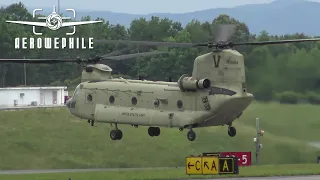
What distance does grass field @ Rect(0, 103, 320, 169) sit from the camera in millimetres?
82188

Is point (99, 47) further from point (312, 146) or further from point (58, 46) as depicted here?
point (312, 146)

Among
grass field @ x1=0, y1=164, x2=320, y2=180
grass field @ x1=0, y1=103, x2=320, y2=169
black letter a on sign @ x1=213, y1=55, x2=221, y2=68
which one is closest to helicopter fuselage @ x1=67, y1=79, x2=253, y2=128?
black letter a on sign @ x1=213, y1=55, x2=221, y2=68

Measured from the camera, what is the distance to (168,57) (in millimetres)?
107875

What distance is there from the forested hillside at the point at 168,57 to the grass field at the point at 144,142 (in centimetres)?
241

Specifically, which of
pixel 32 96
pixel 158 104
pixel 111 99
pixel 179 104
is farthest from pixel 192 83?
pixel 32 96

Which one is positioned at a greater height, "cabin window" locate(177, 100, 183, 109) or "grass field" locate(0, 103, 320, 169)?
"cabin window" locate(177, 100, 183, 109)

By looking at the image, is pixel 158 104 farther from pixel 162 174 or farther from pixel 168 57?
pixel 168 57

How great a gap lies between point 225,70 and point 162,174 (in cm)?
2015

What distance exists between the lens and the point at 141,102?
5903cm

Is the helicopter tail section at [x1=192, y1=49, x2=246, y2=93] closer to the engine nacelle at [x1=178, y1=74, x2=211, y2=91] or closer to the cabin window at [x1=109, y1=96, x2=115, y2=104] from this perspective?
the engine nacelle at [x1=178, y1=74, x2=211, y2=91]

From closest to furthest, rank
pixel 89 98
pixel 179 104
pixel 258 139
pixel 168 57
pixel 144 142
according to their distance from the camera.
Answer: pixel 179 104, pixel 89 98, pixel 258 139, pixel 144 142, pixel 168 57

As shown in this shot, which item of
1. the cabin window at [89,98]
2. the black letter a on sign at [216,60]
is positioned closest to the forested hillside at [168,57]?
the cabin window at [89,98]

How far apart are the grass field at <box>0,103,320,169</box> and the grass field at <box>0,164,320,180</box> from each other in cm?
359

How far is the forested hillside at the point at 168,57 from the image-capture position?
77375 mm
